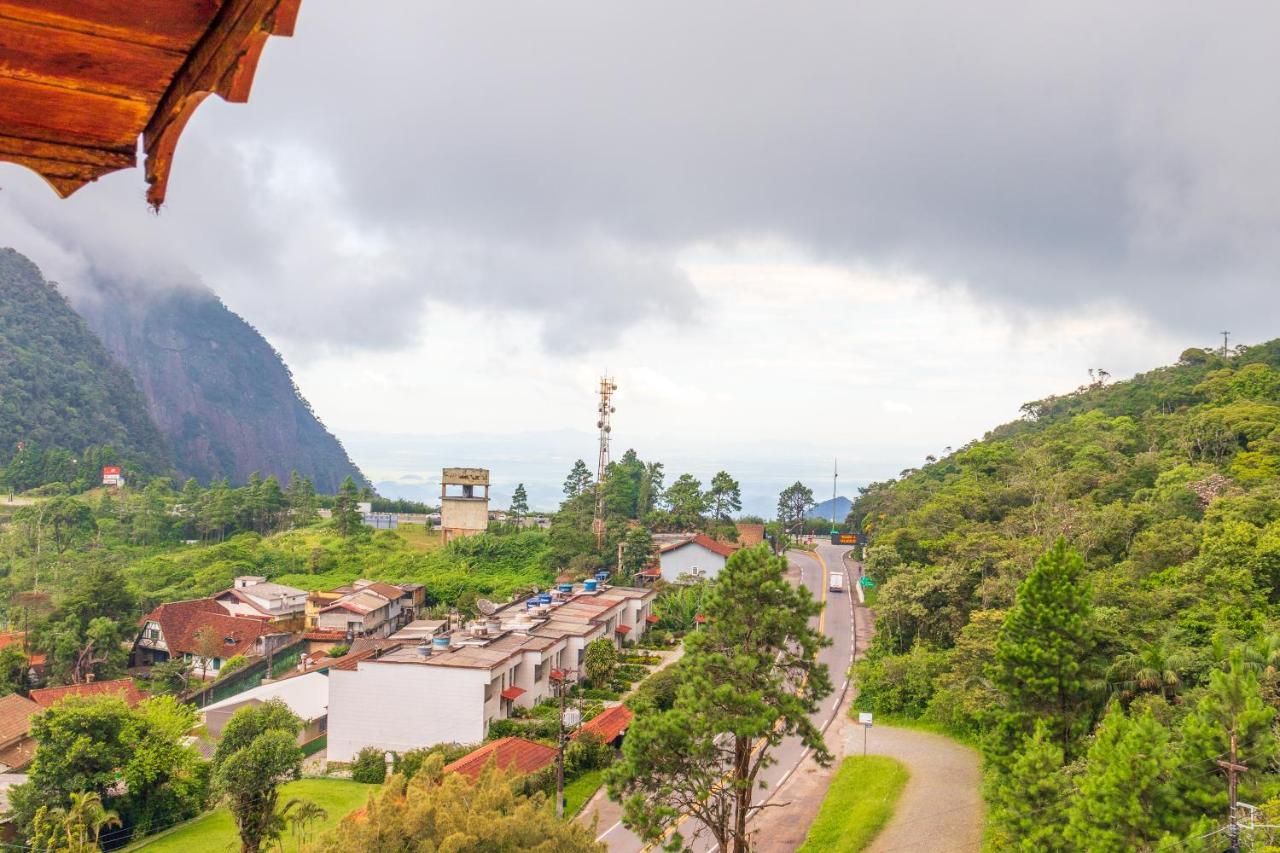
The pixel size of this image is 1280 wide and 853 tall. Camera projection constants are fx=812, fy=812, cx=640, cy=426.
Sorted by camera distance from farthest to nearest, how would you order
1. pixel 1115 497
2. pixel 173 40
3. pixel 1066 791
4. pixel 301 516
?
pixel 301 516 < pixel 1115 497 < pixel 1066 791 < pixel 173 40

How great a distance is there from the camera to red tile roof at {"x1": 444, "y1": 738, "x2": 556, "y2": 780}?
1750 cm

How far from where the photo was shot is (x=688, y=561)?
41.5 metres

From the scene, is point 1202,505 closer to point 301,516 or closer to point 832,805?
point 832,805

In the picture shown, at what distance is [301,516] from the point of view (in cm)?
5466

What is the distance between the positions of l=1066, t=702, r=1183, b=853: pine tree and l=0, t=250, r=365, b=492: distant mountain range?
94545mm

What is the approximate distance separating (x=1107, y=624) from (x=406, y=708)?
16.9m

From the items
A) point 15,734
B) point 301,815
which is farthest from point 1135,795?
point 15,734

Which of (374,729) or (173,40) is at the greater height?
(173,40)

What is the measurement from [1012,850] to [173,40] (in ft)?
44.7

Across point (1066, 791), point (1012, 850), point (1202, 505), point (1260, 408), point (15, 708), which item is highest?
point (1260, 408)

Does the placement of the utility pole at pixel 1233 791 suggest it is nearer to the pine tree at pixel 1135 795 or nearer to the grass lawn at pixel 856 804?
the pine tree at pixel 1135 795

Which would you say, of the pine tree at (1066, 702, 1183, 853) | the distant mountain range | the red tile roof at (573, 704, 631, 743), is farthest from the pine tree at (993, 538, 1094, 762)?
the distant mountain range

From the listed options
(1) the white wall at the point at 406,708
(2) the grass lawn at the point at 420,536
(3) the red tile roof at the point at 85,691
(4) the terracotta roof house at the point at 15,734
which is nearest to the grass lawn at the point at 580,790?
(1) the white wall at the point at 406,708

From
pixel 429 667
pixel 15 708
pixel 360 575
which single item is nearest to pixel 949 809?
pixel 429 667
